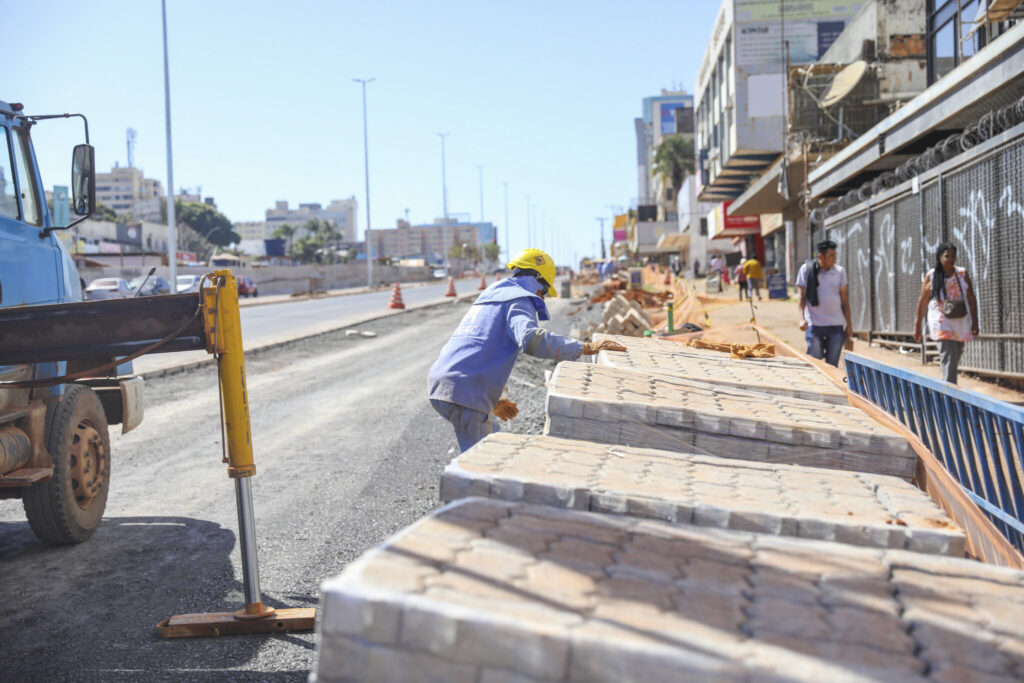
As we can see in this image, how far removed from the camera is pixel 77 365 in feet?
20.5

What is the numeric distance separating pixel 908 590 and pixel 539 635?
3.46ft

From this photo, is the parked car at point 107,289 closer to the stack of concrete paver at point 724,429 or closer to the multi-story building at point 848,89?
the multi-story building at point 848,89

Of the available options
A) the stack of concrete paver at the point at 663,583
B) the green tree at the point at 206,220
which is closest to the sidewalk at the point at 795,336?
the stack of concrete paver at the point at 663,583

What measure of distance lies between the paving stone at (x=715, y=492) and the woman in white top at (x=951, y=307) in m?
6.02

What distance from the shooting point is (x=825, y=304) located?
9984 mm

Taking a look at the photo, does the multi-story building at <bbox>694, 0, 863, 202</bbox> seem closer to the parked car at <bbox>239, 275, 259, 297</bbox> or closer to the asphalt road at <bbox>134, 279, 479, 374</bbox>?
the asphalt road at <bbox>134, 279, 479, 374</bbox>

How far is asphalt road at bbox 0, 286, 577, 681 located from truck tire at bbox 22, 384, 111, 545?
6.4 inches

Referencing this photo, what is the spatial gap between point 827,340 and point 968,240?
2.69 metres

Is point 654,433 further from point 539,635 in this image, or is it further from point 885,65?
point 885,65

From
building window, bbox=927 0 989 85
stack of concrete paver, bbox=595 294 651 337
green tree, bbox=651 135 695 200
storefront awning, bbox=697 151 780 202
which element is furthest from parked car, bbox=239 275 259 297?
green tree, bbox=651 135 695 200

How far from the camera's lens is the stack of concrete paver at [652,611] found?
1.78 m

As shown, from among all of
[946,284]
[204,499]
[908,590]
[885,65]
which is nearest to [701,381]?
[908,590]

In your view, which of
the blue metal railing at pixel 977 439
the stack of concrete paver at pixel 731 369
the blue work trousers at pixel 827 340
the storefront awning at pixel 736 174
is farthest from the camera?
the storefront awning at pixel 736 174

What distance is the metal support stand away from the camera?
4227mm
